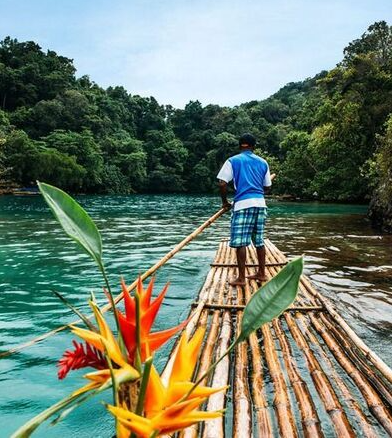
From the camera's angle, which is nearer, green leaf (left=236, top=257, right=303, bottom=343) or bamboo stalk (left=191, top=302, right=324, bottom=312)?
green leaf (left=236, top=257, right=303, bottom=343)

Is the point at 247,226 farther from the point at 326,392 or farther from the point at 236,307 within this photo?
the point at 326,392

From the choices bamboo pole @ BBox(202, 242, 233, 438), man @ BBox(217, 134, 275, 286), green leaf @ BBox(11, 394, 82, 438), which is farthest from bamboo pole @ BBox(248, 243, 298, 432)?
→ man @ BBox(217, 134, 275, 286)

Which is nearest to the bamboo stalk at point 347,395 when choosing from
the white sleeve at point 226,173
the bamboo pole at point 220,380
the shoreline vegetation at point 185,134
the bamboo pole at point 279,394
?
the bamboo pole at point 279,394

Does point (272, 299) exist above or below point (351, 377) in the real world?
above

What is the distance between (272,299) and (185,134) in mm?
Result: 53580

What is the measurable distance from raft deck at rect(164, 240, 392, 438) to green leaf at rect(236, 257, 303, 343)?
3.02 ft

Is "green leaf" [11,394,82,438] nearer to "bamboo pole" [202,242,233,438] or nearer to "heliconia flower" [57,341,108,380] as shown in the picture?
"heliconia flower" [57,341,108,380]

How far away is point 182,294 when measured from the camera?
4805mm

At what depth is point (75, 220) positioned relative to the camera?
0.88m

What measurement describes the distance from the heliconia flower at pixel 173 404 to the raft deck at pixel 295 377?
0.88 meters

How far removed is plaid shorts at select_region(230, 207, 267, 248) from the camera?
13.8 ft

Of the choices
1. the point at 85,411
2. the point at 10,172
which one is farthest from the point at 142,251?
the point at 10,172

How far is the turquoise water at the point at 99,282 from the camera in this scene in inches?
99.9

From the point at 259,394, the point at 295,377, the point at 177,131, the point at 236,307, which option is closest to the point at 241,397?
the point at 259,394
